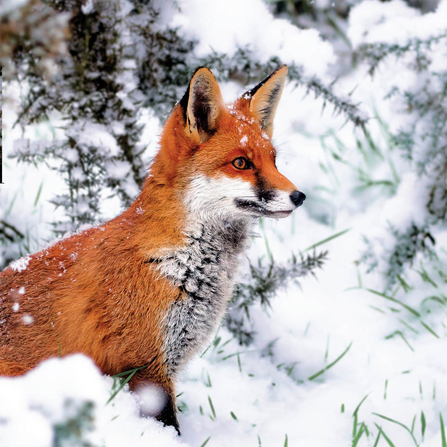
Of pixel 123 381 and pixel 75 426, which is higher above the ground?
pixel 75 426

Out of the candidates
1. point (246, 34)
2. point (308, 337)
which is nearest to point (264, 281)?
point (308, 337)

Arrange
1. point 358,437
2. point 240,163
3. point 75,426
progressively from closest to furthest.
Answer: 1. point 75,426
2. point 240,163
3. point 358,437

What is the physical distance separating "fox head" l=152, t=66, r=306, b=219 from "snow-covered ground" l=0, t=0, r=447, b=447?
0.38 meters

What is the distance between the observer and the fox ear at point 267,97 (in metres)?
2.21

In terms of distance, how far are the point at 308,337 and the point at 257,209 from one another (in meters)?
1.66

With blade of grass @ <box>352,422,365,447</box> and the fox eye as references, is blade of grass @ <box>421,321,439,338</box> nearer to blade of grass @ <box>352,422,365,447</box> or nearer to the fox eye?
blade of grass @ <box>352,422,365,447</box>

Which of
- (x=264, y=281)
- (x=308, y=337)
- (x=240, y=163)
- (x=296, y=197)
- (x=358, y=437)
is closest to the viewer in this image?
(x=296, y=197)

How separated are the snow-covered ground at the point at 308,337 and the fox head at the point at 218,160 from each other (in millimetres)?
382

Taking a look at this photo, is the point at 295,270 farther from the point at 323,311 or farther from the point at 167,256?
the point at 167,256

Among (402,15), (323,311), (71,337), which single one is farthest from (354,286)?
(71,337)

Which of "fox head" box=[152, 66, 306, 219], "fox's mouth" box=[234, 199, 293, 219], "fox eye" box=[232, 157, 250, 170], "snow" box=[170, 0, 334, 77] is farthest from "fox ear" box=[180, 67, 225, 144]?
"snow" box=[170, 0, 334, 77]

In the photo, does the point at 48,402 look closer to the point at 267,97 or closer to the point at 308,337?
the point at 267,97

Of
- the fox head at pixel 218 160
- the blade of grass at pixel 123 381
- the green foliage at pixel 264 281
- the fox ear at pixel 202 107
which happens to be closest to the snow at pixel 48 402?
the blade of grass at pixel 123 381

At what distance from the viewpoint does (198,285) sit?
2.12 m
